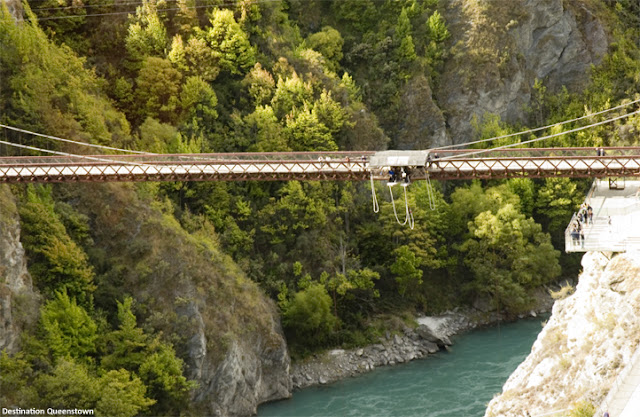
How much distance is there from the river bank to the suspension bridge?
13.4m

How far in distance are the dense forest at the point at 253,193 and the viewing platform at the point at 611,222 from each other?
15.1 meters

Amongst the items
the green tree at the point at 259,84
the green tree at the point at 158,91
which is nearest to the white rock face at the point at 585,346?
the green tree at the point at 259,84

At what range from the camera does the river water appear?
4731cm

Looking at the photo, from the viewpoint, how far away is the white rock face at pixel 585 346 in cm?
3375

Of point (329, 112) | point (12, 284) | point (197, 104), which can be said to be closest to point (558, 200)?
point (329, 112)

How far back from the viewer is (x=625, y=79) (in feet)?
222

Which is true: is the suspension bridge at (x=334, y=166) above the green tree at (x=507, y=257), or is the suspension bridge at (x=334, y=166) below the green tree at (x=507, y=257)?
above

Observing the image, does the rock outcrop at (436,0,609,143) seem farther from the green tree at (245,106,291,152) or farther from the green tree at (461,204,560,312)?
Answer: the green tree at (245,106,291,152)

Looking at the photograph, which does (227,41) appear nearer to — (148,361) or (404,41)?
(404,41)

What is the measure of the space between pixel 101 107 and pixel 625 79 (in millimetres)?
34879

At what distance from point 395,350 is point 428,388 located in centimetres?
447

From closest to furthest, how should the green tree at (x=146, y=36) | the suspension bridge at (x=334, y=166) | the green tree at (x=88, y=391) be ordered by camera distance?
the suspension bridge at (x=334, y=166) < the green tree at (x=88, y=391) < the green tree at (x=146, y=36)

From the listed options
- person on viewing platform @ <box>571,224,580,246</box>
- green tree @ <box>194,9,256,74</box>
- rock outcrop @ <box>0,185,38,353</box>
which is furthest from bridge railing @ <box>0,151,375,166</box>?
green tree @ <box>194,9,256,74</box>

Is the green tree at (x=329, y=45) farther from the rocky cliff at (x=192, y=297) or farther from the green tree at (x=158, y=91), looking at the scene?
the rocky cliff at (x=192, y=297)
